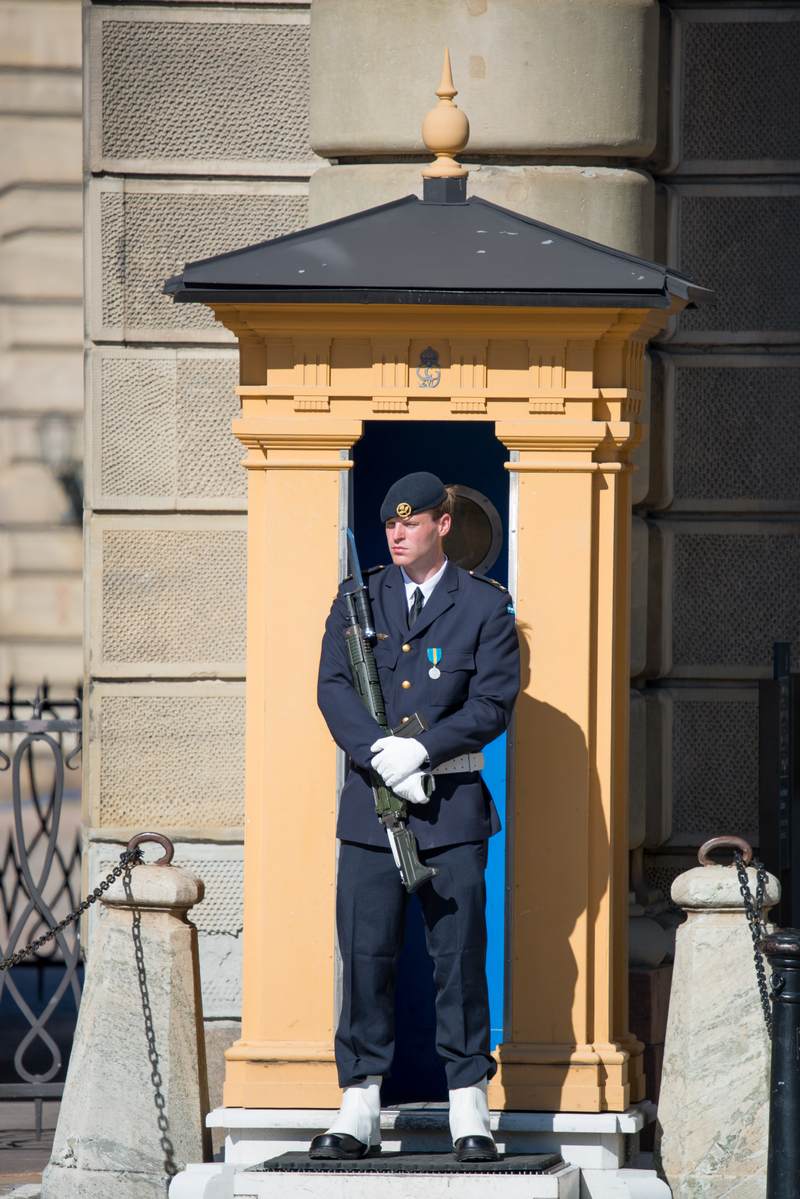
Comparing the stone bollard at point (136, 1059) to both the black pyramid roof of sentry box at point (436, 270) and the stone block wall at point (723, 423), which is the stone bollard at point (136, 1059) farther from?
the stone block wall at point (723, 423)

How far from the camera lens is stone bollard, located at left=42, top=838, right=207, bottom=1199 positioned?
632 centimetres

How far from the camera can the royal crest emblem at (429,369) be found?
5941 millimetres

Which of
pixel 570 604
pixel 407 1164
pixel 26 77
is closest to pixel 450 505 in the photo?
pixel 570 604

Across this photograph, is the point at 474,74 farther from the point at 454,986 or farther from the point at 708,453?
the point at 454,986

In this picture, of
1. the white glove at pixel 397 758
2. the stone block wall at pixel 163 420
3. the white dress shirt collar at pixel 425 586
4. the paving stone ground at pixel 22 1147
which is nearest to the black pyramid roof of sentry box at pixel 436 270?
the white dress shirt collar at pixel 425 586

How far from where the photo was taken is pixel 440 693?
5762 millimetres

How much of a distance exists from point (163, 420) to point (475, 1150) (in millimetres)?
3141

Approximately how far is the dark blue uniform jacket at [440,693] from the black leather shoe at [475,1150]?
0.73 m

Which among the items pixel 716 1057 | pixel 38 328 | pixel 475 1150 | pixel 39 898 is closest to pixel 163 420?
pixel 39 898

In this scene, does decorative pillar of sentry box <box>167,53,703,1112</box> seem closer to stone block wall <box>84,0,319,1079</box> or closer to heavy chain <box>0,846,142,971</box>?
heavy chain <box>0,846,142,971</box>

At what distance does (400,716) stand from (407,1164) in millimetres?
1107

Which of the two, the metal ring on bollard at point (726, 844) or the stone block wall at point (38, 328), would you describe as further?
the stone block wall at point (38, 328)

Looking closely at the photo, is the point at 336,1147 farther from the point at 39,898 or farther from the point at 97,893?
the point at 39,898

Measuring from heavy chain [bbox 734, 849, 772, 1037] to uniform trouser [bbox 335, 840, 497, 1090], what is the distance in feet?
2.69
